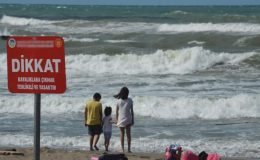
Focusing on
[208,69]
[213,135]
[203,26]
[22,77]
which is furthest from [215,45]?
[22,77]

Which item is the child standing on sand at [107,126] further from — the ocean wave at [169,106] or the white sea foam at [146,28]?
the white sea foam at [146,28]

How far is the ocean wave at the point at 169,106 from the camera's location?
15508 mm

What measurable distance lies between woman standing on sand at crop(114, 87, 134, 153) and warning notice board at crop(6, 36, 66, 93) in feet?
23.2

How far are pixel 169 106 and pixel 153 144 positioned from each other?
4.17 meters

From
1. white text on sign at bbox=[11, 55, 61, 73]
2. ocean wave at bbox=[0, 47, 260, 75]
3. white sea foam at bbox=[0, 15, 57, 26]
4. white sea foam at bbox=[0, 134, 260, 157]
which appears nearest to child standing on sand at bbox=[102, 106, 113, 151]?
white sea foam at bbox=[0, 134, 260, 157]

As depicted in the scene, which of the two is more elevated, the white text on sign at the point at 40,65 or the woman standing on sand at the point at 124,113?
the white text on sign at the point at 40,65

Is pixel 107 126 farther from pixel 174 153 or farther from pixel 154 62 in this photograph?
pixel 154 62

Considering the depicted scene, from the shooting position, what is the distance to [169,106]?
52.6 feet

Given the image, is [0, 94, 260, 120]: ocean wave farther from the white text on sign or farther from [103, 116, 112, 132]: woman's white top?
the white text on sign

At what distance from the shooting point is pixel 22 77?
4238 mm

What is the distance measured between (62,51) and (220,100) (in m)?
12.6

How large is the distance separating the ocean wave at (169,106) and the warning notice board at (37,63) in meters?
11.0

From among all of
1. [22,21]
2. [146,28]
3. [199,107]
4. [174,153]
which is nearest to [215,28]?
[146,28]

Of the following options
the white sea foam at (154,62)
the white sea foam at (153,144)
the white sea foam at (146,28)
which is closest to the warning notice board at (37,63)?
the white sea foam at (153,144)
